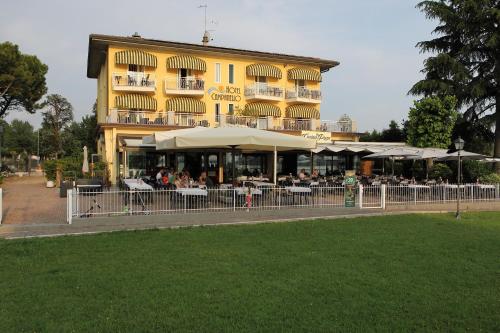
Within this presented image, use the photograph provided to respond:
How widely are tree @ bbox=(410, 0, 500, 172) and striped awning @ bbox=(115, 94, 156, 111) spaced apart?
18.2 meters

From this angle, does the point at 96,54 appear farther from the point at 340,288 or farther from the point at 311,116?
the point at 340,288

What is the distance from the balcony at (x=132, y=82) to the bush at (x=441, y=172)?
63.7ft

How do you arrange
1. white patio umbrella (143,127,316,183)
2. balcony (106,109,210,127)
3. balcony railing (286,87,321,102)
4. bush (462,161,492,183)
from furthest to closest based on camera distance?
1. balcony railing (286,87,321,102)
2. balcony (106,109,210,127)
3. bush (462,161,492,183)
4. white patio umbrella (143,127,316,183)

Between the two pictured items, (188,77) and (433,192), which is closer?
(433,192)

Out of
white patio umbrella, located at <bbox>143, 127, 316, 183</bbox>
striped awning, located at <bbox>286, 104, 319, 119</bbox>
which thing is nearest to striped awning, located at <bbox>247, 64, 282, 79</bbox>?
striped awning, located at <bbox>286, 104, 319, 119</bbox>

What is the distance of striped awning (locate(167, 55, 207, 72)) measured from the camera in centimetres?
3266

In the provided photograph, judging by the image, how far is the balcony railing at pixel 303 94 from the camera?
36.7 metres

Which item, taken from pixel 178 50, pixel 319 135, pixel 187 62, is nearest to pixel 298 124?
pixel 319 135

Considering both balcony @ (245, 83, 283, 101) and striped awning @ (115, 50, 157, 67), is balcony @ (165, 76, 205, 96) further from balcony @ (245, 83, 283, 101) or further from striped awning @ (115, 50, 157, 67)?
balcony @ (245, 83, 283, 101)

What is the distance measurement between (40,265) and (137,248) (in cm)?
189

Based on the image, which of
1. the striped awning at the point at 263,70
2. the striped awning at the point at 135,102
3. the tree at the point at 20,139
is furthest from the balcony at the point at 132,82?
the tree at the point at 20,139

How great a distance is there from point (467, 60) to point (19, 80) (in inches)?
1490

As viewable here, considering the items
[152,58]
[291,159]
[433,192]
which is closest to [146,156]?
[152,58]

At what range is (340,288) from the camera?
20.4 ft
